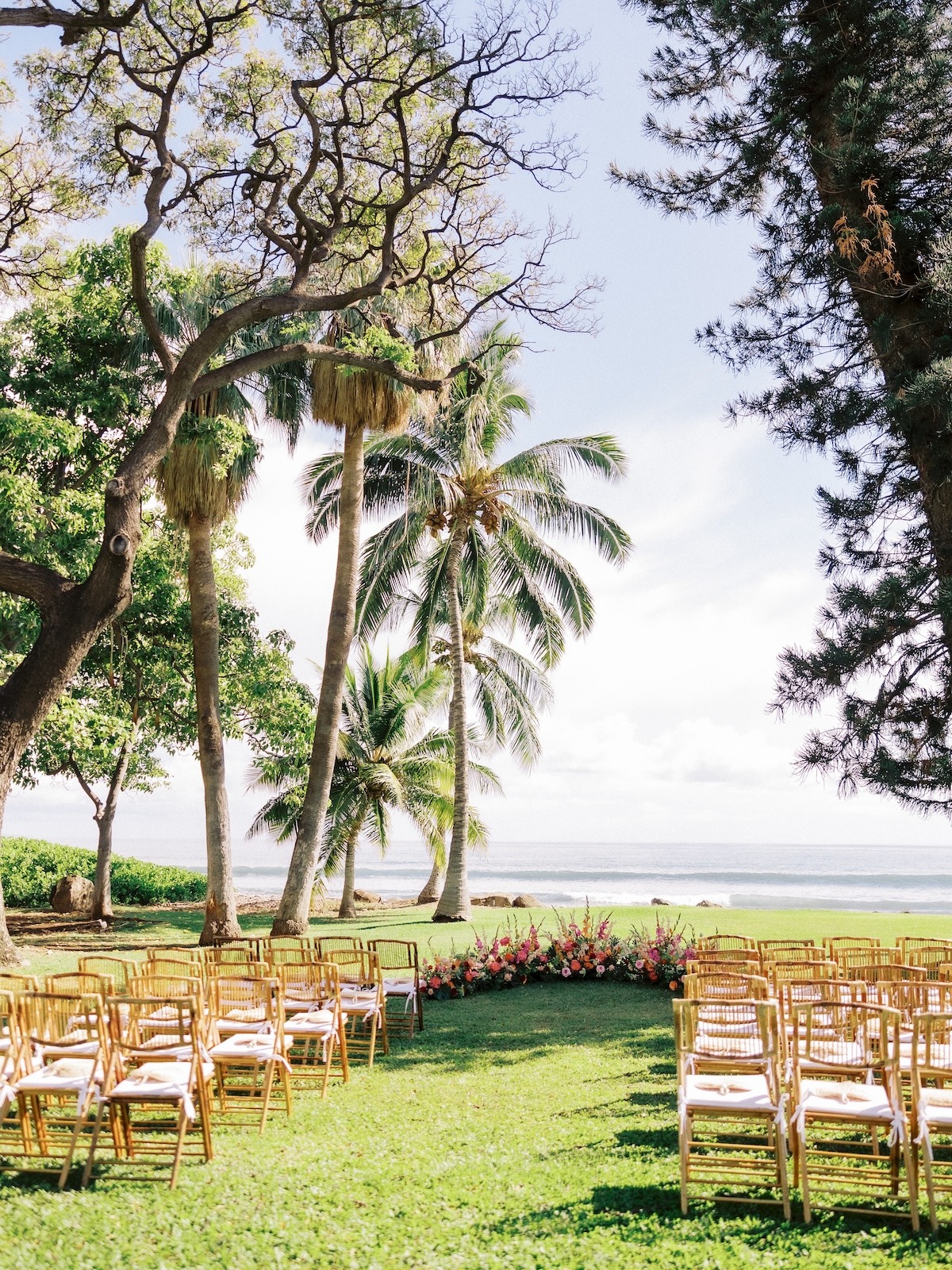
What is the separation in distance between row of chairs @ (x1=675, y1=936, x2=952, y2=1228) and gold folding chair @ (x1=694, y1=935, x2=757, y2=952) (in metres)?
2.44

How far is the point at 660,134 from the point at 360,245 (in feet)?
16.1

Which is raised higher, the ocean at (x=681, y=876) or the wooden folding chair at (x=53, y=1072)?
the wooden folding chair at (x=53, y=1072)

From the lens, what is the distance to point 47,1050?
596 cm

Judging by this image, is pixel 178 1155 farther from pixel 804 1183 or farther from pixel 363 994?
pixel 363 994

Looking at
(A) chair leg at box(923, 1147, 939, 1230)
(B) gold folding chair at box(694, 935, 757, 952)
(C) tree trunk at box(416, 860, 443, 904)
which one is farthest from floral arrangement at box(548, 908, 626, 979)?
(C) tree trunk at box(416, 860, 443, 904)

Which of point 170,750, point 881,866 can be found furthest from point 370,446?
point 881,866

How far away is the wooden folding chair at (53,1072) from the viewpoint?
5508 mm

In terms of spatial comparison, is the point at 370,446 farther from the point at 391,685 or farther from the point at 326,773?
the point at 326,773

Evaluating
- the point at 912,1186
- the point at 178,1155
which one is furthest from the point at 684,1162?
the point at 178,1155

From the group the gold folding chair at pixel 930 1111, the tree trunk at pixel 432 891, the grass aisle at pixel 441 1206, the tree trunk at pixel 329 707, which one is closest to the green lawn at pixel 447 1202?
the grass aisle at pixel 441 1206

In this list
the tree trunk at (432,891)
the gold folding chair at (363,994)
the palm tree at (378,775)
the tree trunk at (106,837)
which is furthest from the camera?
the tree trunk at (432,891)

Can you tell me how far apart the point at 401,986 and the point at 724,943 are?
3779mm

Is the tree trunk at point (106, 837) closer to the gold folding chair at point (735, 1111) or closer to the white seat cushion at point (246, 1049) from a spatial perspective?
the white seat cushion at point (246, 1049)

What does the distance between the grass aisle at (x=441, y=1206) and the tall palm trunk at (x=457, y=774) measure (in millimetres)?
12753
